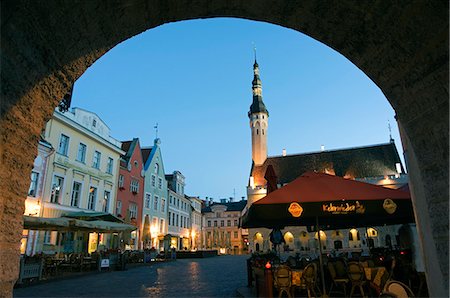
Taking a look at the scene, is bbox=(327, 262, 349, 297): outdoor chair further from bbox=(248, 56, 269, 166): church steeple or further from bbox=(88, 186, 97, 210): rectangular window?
bbox=(248, 56, 269, 166): church steeple

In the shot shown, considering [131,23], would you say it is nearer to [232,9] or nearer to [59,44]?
[59,44]

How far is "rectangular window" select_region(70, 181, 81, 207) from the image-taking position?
19872 millimetres

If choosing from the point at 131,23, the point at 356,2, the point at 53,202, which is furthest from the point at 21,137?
Answer: the point at 53,202

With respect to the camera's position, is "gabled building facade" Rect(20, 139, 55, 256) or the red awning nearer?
the red awning

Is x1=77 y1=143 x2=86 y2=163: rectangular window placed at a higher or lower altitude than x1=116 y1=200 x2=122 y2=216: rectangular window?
higher

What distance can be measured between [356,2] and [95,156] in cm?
2277

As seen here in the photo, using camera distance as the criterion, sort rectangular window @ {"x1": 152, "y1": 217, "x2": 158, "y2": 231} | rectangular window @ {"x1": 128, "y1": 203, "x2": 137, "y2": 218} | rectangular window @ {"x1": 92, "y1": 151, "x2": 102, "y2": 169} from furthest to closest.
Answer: rectangular window @ {"x1": 152, "y1": 217, "x2": 158, "y2": 231} < rectangular window @ {"x1": 128, "y1": 203, "x2": 137, "y2": 218} < rectangular window @ {"x1": 92, "y1": 151, "x2": 102, "y2": 169}

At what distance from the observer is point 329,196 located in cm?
557

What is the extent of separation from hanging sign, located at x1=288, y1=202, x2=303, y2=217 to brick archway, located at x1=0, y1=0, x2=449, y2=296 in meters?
2.26

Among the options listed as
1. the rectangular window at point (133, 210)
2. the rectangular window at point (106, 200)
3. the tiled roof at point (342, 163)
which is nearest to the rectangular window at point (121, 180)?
the rectangular window at point (106, 200)

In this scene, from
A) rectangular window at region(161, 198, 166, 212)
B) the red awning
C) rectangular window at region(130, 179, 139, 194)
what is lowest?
the red awning

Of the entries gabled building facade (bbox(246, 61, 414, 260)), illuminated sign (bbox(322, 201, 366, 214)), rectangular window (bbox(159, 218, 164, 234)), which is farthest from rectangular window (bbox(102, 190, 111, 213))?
illuminated sign (bbox(322, 201, 366, 214))

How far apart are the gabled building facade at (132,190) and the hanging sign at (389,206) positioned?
2304 centimetres

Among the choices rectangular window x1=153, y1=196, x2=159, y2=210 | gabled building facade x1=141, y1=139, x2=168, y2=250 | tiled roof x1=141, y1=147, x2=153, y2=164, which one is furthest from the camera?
tiled roof x1=141, y1=147, x2=153, y2=164
